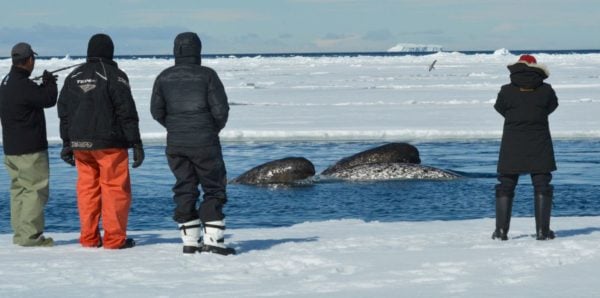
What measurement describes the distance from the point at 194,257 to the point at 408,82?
154 feet

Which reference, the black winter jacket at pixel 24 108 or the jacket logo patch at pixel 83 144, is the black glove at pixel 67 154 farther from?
the black winter jacket at pixel 24 108

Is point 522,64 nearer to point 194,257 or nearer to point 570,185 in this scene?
point 194,257

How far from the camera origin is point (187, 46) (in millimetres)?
7070

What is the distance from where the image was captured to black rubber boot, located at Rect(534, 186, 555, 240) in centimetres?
787

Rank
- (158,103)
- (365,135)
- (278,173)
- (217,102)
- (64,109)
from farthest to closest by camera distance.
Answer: (365,135) < (278,173) < (64,109) < (158,103) < (217,102)

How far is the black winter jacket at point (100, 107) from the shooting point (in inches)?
285

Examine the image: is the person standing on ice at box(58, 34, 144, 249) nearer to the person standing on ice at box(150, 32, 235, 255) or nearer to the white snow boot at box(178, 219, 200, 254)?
the person standing on ice at box(150, 32, 235, 255)

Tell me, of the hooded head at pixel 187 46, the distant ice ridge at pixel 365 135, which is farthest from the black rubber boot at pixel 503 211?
the distant ice ridge at pixel 365 135

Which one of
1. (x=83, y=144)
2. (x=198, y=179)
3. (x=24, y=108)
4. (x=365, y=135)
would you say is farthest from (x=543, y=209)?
(x=365, y=135)

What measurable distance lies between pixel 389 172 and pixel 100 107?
9155 millimetres

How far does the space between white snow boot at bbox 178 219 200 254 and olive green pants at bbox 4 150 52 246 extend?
121 centimetres

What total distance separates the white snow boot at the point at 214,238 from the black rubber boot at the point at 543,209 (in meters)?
2.51

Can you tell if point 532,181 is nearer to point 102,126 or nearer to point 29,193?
point 102,126

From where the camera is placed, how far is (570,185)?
47.5 feet
